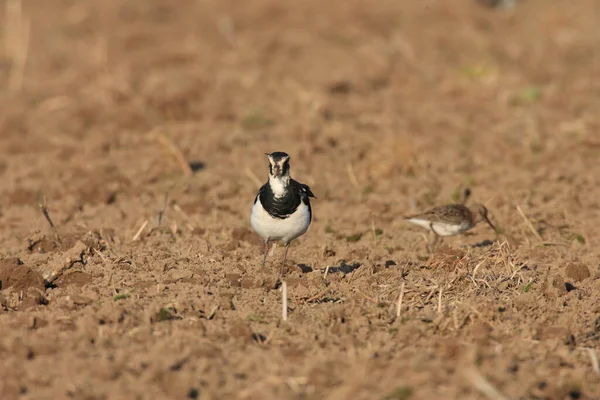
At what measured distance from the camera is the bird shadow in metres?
11.4

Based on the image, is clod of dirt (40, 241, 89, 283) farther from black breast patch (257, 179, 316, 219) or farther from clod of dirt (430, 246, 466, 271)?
clod of dirt (430, 246, 466, 271)

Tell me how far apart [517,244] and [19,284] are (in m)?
4.64

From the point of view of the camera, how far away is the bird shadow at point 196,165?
1136 cm

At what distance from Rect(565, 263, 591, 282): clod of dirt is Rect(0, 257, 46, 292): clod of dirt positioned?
4.40 meters

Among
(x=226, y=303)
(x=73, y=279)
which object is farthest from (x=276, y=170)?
(x=73, y=279)

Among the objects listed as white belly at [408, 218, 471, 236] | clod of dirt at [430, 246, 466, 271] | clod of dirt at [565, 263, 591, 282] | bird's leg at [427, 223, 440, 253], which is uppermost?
clod of dirt at [430, 246, 466, 271]

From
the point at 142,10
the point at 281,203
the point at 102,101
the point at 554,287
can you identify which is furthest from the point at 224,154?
the point at 142,10

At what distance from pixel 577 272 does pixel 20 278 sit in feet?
15.2

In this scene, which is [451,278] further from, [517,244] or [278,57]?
[278,57]

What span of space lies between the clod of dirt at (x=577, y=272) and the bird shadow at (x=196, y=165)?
4.69 meters

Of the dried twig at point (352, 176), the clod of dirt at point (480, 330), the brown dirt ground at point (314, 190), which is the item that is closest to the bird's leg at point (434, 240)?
the brown dirt ground at point (314, 190)

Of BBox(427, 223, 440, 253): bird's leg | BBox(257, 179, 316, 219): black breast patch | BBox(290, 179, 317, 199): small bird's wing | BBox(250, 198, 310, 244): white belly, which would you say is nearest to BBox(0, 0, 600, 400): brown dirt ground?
BBox(427, 223, 440, 253): bird's leg

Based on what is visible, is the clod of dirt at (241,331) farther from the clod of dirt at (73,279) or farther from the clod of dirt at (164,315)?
the clod of dirt at (73,279)

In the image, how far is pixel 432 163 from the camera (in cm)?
1159
